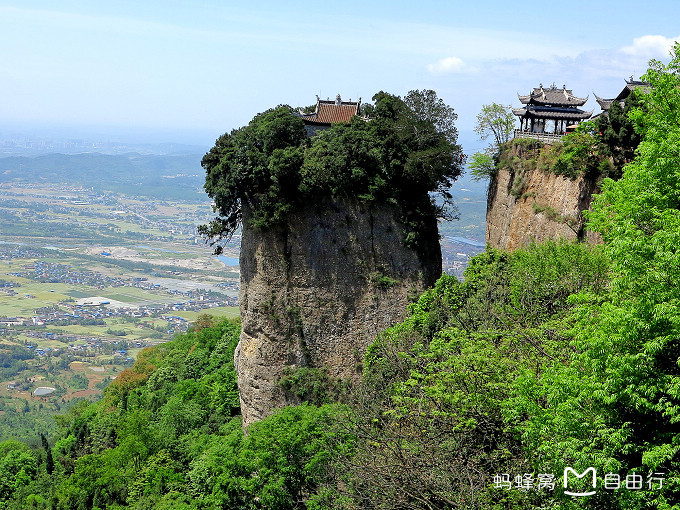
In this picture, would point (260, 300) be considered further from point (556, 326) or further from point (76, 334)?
point (76, 334)

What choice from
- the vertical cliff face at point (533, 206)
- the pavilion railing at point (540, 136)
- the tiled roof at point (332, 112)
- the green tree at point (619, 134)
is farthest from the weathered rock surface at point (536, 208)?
the tiled roof at point (332, 112)

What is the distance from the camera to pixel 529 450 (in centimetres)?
1414

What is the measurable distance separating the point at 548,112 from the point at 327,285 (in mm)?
12197

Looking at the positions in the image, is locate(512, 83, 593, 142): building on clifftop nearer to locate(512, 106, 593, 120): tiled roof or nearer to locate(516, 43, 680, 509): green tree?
locate(512, 106, 593, 120): tiled roof

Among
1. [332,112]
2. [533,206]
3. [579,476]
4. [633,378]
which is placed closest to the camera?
[633,378]

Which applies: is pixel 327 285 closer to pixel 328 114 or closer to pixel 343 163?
pixel 343 163

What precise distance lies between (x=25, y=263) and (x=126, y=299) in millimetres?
40552

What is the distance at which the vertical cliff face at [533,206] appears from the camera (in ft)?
82.8

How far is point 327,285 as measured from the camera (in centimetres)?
3047

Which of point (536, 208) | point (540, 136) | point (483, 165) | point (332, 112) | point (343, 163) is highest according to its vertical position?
point (332, 112)

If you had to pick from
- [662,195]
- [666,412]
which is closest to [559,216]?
[662,195]

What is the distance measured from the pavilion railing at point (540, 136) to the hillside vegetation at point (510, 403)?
5.76 meters

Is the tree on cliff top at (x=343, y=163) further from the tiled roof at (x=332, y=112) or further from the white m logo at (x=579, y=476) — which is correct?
the white m logo at (x=579, y=476)
